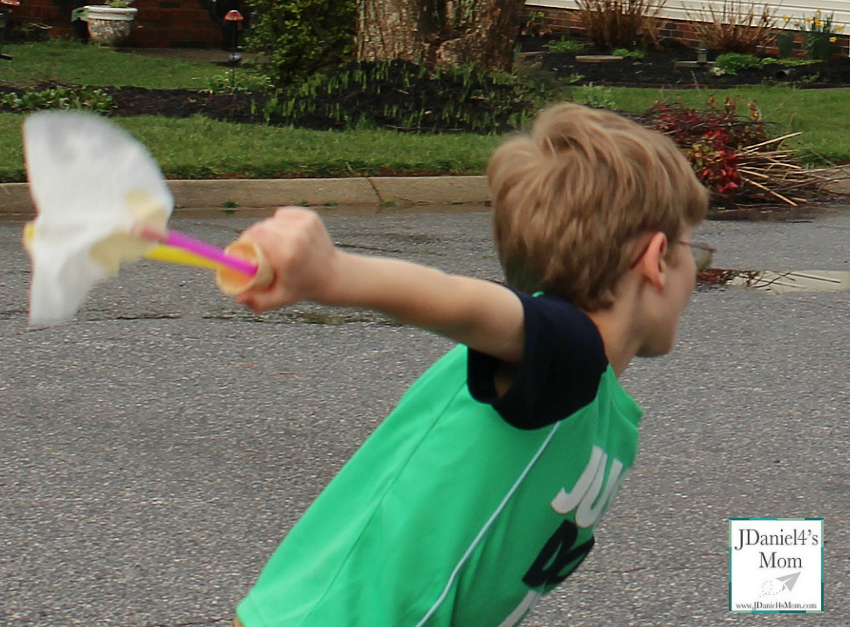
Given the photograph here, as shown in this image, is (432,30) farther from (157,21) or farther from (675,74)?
(157,21)

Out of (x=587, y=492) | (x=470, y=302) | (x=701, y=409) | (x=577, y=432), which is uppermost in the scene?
(x=470, y=302)

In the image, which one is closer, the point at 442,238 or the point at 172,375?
the point at 172,375

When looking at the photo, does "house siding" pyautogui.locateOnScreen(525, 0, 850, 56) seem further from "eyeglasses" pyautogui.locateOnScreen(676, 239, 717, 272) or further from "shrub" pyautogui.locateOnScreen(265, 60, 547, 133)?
"eyeglasses" pyautogui.locateOnScreen(676, 239, 717, 272)

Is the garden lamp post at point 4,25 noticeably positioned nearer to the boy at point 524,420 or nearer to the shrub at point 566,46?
the shrub at point 566,46

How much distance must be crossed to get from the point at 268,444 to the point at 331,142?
248 inches

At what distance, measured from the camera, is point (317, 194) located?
356 inches

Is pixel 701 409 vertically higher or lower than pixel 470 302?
lower

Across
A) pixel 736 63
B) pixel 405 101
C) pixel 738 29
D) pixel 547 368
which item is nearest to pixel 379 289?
pixel 547 368

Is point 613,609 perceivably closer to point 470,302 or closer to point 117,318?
point 470,302

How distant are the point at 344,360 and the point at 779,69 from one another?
43.2 feet

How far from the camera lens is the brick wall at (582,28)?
60.9 ft

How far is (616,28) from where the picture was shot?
19.5m

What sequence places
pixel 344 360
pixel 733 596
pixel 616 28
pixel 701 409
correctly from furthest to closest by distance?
pixel 616 28 → pixel 344 360 → pixel 701 409 → pixel 733 596

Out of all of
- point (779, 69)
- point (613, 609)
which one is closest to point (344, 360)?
point (613, 609)
